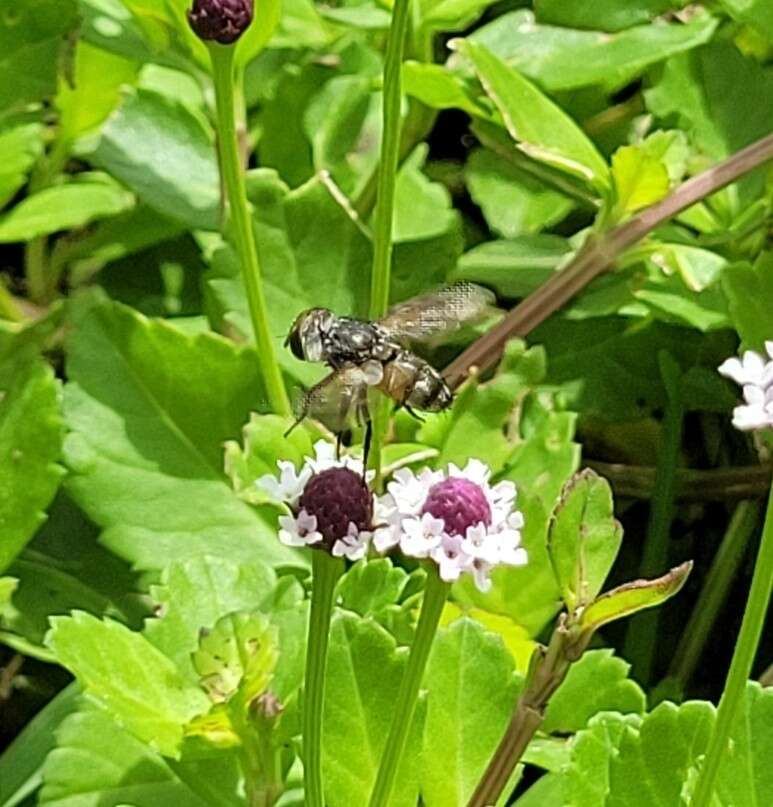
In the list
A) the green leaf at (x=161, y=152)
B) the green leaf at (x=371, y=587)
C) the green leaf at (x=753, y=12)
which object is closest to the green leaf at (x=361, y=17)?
the green leaf at (x=161, y=152)

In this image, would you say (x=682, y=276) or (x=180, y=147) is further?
(x=180, y=147)

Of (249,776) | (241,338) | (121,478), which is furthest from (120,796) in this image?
(241,338)

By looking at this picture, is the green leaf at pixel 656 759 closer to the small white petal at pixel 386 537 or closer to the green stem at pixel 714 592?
the small white petal at pixel 386 537

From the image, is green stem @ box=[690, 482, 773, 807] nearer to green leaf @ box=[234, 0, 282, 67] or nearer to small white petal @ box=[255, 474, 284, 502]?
small white petal @ box=[255, 474, 284, 502]

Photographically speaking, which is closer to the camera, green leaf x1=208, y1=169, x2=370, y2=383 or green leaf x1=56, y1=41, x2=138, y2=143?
green leaf x1=208, y1=169, x2=370, y2=383

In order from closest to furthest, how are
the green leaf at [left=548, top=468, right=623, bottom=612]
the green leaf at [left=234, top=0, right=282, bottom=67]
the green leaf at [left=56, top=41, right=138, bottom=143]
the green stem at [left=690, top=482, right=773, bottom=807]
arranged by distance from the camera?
the green stem at [left=690, top=482, right=773, bottom=807] → the green leaf at [left=548, top=468, right=623, bottom=612] → the green leaf at [left=234, top=0, right=282, bottom=67] → the green leaf at [left=56, top=41, right=138, bottom=143]

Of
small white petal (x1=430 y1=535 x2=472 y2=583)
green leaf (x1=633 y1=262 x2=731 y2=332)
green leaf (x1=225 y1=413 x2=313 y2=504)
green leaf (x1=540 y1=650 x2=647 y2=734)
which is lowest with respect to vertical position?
green leaf (x1=540 y1=650 x2=647 y2=734)

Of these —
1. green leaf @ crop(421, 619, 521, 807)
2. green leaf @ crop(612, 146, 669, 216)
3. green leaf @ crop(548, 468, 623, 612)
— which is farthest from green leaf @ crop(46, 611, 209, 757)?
green leaf @ crop(612, 146, 669, 216)

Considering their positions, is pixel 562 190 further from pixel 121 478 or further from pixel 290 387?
pixel 121 478
